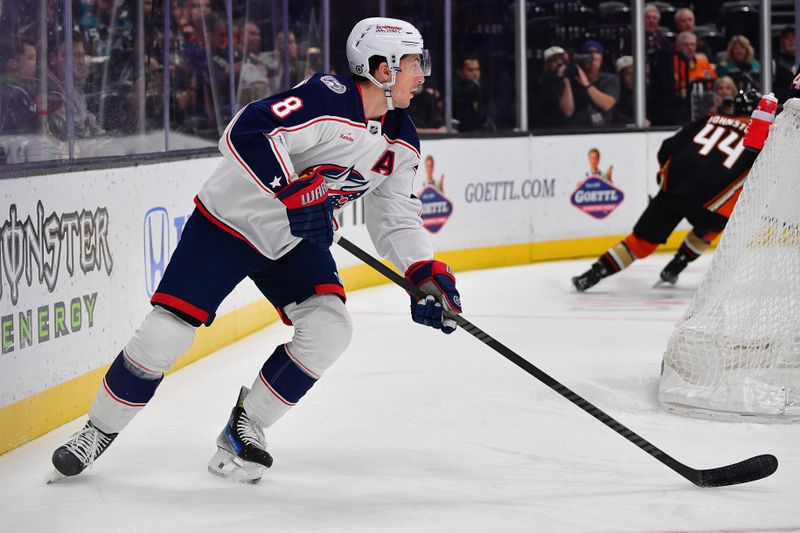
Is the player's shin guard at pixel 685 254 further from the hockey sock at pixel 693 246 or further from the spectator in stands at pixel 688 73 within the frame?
the spectator in stands at pixel 688 73

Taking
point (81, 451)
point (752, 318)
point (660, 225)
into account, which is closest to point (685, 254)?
point (660, 225)

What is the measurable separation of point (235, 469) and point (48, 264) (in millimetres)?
849

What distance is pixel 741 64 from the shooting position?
816cm

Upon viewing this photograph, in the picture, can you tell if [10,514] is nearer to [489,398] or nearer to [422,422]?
[422,422]

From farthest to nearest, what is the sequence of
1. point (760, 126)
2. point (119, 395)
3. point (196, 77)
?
point (196, 77) < point (760, 126) < point (119, 395)

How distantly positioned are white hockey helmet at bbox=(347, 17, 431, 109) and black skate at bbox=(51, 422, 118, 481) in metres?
0.99

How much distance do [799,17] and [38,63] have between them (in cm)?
566

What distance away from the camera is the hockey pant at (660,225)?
581 cm

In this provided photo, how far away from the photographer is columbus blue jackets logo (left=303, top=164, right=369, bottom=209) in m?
2.86

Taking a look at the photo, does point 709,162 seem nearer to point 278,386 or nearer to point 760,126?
point 760,126

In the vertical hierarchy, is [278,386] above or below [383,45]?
below

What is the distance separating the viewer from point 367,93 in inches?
113

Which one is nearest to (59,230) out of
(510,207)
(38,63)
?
(38,63)

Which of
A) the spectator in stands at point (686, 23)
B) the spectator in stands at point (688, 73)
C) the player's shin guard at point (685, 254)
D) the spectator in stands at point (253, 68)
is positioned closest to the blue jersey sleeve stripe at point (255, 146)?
the spectator in stands at point (253, 68)
